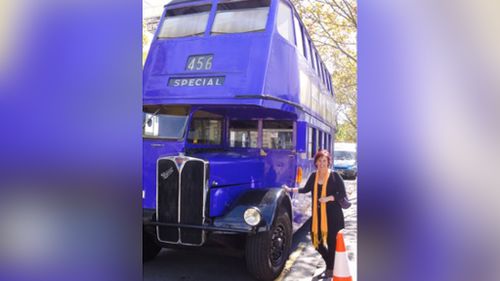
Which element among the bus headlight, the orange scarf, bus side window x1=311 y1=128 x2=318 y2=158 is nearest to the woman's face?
the orange scarf

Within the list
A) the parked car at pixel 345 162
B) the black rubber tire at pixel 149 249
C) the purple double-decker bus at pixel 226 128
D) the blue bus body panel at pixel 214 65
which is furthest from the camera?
the parked car at pixel 345 162

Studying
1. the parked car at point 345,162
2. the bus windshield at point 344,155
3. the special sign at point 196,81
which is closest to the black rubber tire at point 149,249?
the special sign at point 196,81

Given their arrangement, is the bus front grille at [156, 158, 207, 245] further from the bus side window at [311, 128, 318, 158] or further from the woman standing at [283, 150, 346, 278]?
the bus side window at [311, 128, 318, 158]

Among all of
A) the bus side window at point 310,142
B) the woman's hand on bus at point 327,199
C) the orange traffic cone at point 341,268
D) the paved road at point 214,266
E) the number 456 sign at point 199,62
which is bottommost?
the paved road at point 214,266

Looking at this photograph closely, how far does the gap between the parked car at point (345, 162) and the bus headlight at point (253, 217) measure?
12310 millimetres

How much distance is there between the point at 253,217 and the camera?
13.7 feet

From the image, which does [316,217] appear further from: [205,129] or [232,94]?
[205,129]

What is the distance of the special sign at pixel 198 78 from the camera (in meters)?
5.05

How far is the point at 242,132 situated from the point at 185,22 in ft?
6.02

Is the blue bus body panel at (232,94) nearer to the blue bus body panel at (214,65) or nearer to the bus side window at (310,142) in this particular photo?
the blue bus body panel at (214,65)

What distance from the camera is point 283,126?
19.5 feet
